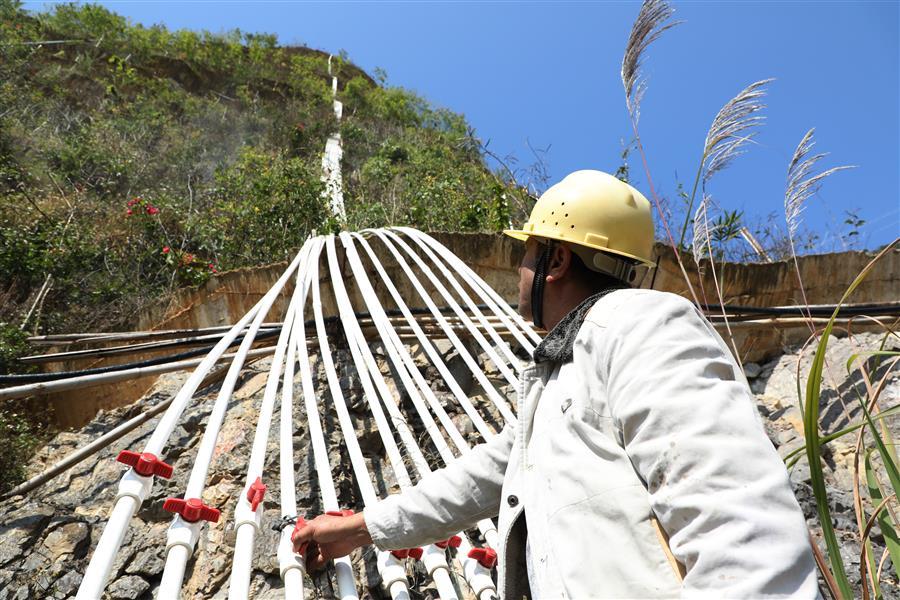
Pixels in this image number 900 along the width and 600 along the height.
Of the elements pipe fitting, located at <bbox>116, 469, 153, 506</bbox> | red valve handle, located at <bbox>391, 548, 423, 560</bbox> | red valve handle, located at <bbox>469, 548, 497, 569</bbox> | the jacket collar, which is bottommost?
red valve handle, located at <bbox>391, 548, 423, 560</bbox>

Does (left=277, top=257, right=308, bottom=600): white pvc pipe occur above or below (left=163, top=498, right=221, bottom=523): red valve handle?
Answer: below

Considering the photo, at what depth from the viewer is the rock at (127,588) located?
2338 mm

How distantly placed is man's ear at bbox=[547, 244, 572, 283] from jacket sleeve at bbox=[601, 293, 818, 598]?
1.49 ft

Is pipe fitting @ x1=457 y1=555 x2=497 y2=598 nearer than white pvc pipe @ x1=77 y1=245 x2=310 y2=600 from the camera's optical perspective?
No

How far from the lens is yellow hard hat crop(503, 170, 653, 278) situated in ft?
5.35

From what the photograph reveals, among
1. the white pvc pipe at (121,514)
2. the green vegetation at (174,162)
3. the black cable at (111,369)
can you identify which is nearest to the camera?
the white pvc pipe at (121,514)

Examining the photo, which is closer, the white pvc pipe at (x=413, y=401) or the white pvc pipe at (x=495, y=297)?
the white pvc pipe at (x=413, y=401)

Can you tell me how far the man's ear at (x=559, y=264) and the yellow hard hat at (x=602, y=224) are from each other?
22 millimetres

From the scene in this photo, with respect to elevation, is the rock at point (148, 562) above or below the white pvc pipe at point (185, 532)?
below

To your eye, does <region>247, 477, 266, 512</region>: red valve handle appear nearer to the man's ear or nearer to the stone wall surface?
the man's ear

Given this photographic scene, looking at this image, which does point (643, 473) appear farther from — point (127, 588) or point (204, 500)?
point (204, 500)

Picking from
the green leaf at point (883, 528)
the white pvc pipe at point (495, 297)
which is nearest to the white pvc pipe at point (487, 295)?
the white pvc pipe at point (495, 297)

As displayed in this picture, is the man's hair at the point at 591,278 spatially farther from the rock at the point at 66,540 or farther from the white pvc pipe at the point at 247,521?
the rock at the point at 66,540

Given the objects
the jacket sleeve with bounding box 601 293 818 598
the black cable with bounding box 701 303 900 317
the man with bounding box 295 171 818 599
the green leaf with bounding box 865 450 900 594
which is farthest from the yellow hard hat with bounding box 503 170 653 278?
the black cable with bounding box 701 303 900 317
